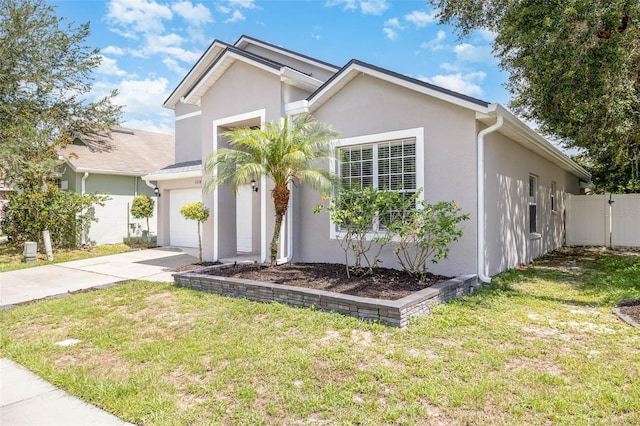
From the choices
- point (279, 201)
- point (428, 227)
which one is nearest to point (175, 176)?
point (279, 201)

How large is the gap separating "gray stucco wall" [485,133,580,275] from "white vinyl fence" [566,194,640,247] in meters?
3.47

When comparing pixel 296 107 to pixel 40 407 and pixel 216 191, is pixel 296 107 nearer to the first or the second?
pixel 216 191

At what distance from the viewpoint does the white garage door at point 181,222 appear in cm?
1590

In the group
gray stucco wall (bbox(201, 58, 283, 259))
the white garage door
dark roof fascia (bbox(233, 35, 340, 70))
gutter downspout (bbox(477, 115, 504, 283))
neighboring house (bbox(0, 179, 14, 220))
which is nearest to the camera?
gutter downspout (bbox(477, 115, 504, 283))

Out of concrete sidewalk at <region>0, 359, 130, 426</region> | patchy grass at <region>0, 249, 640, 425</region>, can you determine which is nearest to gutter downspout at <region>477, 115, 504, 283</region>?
patchy grass at <region>0, 249, 640, 425</region>

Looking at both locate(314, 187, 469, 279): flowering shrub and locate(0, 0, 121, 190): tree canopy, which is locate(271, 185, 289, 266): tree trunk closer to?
locate(314, 187, 469, 279): flowering shrub

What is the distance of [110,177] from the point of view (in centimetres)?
1778

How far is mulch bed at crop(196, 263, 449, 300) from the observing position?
6828 millimetres

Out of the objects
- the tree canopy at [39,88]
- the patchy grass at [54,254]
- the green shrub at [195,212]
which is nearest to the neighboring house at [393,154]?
the green shrub at [195,212]

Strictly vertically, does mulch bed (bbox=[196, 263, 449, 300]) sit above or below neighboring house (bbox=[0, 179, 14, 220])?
below

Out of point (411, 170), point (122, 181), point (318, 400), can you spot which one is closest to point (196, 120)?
point (122, 181)

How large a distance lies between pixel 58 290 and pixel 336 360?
7.62 metres

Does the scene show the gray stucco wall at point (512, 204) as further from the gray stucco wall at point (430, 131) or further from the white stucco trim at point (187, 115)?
the white stucco trim at point (187, 115)

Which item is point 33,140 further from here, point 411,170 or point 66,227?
point 411,170
